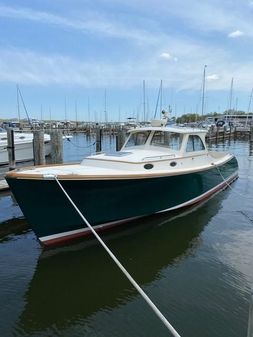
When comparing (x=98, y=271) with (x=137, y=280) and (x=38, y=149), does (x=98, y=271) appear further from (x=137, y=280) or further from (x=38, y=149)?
(x=38, y=149)

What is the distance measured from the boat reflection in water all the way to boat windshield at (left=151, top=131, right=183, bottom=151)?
2160 mm

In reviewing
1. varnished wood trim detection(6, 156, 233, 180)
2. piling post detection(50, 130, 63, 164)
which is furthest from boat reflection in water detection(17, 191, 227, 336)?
piling post detection(50, 130, 63, 164)

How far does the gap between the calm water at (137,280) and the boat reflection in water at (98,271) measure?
15 mm

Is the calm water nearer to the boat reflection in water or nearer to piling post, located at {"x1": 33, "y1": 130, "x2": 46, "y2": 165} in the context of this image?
the boat reflection in water

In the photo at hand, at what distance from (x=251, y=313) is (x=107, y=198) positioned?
5.78 m

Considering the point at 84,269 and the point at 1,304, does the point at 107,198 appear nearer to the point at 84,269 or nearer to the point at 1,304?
the point at 84,269

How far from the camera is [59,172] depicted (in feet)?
26.2

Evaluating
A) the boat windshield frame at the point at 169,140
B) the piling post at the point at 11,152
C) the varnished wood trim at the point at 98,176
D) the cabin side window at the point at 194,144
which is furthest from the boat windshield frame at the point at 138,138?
the piling post at the point at 11,152

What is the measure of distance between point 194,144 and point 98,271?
577 centimetres

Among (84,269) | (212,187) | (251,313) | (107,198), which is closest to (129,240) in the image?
(107,198)

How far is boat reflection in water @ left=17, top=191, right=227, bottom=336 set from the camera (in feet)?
17.9

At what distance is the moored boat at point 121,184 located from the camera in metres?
7.40

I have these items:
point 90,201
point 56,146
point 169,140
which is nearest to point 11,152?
point 56,146

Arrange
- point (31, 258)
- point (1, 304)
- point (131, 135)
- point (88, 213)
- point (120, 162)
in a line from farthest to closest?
point (131, 135) → point (120, 162) → point (88, 213) → point (31, 258) → point (1, 304)
